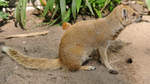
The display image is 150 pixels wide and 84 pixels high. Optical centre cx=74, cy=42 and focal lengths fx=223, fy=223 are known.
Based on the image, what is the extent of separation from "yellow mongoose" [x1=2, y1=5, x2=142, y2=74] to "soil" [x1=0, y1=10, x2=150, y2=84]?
10 cm

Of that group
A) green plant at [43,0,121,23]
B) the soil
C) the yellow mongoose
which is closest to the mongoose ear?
the yellow mongoose

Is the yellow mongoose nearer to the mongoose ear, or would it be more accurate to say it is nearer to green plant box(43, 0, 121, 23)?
the mongoose ear

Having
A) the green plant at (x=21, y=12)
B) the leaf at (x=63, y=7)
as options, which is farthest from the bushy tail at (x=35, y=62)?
the leaf at (x=63, y=7)

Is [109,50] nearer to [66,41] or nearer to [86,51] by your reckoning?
[86,51]

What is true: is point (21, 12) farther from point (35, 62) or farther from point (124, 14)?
point (124, 14)

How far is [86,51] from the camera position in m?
2.82

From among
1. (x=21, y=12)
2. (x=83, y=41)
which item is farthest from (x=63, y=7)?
(x=83, y=41)

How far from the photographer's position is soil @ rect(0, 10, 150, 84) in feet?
8.84

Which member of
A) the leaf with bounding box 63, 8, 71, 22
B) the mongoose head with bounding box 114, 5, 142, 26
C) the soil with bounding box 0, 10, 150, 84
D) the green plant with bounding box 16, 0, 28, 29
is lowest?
the soil with bounding box 0, 10, 150, 84

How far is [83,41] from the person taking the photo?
277 centimetres

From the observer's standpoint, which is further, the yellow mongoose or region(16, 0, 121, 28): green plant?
region(16, 0, 121, 28): green plant

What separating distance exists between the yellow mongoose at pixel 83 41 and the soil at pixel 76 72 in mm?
95

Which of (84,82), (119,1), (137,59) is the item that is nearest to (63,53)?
(84,82)

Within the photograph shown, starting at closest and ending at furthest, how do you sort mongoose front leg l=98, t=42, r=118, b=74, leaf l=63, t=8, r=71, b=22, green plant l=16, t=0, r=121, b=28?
1. mongoose front leg l=98, t=42, r=118, b=74
2. green plant l=16, t=0, r=121, b=28
3. leaf l=63, t=8, r=71, b=22
